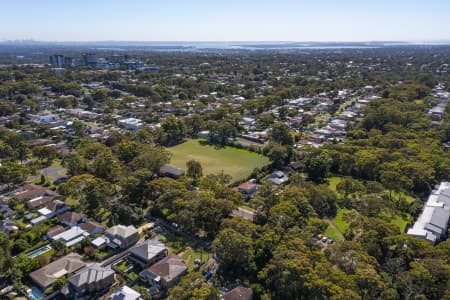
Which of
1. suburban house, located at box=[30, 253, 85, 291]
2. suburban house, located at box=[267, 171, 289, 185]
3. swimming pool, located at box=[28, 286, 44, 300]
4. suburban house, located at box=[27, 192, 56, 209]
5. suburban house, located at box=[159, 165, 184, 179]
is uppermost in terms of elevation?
suburban house, located at box=[159, 165, 184, 179]

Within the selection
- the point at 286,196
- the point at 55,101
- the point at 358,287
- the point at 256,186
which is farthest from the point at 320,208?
the point at 55,101

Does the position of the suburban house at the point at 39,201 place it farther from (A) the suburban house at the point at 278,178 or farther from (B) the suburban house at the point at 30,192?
(A) the suburban house at the point at 278,178

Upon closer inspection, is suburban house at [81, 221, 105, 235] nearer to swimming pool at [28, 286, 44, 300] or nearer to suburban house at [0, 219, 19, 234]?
suburban house at [0, 219, 19, 234]

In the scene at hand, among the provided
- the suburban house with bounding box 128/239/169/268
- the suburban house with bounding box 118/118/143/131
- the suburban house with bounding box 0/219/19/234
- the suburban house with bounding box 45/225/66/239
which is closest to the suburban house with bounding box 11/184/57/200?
the suburban house with bounding box 0/219/19/234

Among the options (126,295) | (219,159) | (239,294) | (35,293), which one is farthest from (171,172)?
(239,294)

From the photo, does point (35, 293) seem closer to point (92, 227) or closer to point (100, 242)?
point (100, 242)

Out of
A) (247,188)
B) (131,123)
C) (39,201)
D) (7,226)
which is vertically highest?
(131,123)
